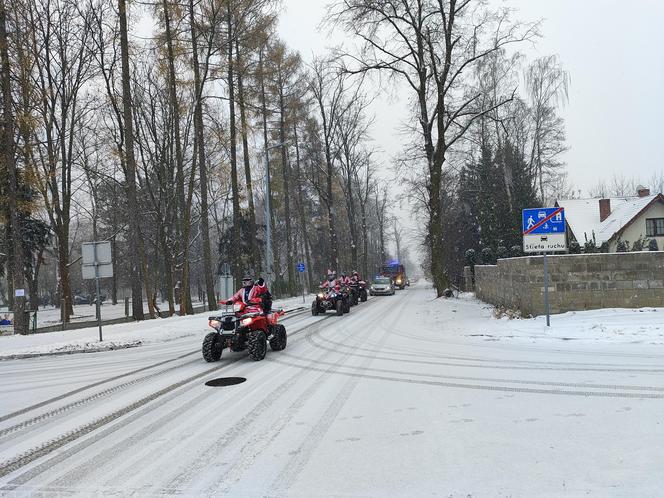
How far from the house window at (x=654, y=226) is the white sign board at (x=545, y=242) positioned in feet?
92.1

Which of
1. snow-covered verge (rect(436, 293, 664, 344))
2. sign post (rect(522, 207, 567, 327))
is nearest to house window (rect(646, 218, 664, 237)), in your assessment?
snow-covered verge (rect(436, 293, 664, 344))

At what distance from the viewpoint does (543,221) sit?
37.4ft

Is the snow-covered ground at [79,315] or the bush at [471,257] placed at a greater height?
the bush at [471,257]

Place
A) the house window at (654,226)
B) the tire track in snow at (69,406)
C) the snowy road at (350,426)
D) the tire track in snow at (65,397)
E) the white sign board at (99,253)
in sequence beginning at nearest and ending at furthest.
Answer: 1. the snowy road at (350,426)
2. the tire track in snow at (69,406)
3. the tire track in snow at (65,397)
4. the white sign board at (99,253)
5. the house window at (654,226)

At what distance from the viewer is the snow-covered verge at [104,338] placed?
12289mm

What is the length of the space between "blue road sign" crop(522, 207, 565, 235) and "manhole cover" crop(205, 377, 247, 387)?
303 inches

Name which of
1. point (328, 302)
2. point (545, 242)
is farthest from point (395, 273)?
point (545, 242)

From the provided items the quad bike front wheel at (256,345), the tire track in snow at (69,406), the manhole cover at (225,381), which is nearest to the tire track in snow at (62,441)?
the manhole cover at (225,381)

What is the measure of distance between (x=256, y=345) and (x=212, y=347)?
2.94 ft

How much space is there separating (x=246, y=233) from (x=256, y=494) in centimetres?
3809

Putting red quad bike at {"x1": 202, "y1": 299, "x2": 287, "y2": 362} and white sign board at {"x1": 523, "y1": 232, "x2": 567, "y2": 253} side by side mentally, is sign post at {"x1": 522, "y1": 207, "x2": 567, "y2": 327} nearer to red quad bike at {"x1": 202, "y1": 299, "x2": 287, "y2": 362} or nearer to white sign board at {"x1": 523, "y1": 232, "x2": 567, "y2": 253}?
white sign board at {"x1": 523, "y1": 232, "x2": 567, "y2": 253}

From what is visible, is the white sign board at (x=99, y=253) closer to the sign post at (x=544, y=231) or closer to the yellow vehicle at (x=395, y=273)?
the sign post at (x=544, y=231)

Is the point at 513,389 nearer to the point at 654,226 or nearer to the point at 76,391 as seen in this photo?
the point at 76,391

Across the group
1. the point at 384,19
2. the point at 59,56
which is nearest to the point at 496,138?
the point at 384,19
